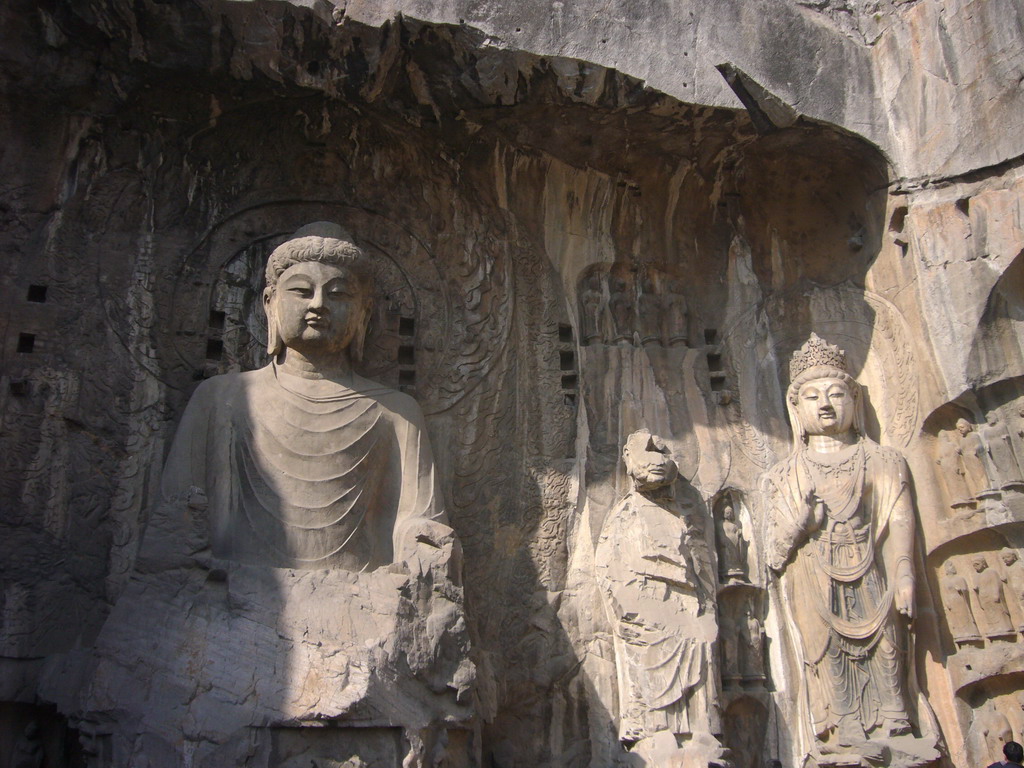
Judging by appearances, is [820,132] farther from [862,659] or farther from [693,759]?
[693,759]

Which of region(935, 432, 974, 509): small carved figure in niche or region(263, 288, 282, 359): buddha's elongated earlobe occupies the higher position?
region(263, 288, 282, 359): buddha's elongated earlobe

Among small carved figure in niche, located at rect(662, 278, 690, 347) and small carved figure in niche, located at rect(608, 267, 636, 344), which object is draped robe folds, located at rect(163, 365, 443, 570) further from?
small carved figure in niche, located at rect(662, 278, 690, 347)

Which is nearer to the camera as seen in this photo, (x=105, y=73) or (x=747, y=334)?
(x=105, y=73)

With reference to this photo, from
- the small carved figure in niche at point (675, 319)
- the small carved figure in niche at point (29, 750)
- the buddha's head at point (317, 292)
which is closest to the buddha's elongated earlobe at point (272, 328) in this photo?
the buddha's head at point (317, 292)

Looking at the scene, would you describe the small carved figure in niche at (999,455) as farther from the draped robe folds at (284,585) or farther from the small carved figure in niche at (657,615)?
the draped robe folds at (284,585)

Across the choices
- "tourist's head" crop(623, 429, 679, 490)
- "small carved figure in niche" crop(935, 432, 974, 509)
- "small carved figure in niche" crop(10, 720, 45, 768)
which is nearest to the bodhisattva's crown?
"small carved figure in niche" crop(935, 432, 974, 509)

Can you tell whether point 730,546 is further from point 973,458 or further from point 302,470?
point 302,470

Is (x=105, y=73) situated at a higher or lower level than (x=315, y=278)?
higher

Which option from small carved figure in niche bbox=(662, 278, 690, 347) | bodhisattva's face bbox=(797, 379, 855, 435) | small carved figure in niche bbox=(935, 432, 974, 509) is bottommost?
small carved figure in niche bbox=(935, 432, 974, 509)

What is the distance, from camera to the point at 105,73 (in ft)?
19.7

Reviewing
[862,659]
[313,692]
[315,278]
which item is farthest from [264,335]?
[862,659]

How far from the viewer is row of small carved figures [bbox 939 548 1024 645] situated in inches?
216

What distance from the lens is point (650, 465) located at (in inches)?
229

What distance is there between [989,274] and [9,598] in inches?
209
